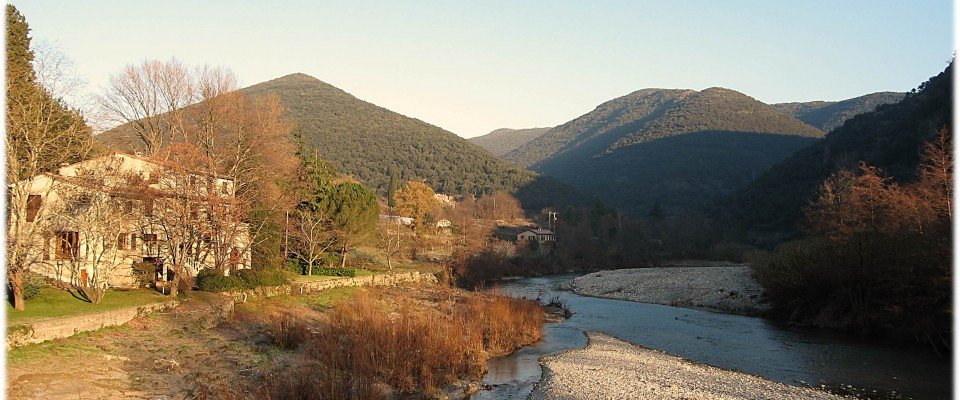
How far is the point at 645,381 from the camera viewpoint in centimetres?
1873

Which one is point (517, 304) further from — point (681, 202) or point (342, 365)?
point (681, 202)

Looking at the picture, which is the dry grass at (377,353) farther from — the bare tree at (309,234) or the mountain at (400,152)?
the mountain at (400,152)

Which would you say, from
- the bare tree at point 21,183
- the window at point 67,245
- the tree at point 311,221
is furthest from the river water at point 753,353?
the tree at point 311,221

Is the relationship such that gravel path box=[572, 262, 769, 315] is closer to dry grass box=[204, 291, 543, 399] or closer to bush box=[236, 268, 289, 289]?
dry grass box=[204, 291, 543, 399]

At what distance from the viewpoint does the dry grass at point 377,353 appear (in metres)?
15.0

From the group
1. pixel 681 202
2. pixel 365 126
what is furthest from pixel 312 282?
pixel 365 126

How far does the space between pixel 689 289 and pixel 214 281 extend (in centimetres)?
3299

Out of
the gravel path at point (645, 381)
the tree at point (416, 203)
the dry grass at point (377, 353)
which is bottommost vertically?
the gravel path at point (645, 381)

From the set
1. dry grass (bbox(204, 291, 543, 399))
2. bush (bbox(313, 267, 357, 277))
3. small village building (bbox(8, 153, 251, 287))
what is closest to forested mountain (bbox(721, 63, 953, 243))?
bush (bbox(313, 267, 357, 277))

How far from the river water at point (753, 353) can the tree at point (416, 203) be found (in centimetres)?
4357

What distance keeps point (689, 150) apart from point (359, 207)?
127602mm

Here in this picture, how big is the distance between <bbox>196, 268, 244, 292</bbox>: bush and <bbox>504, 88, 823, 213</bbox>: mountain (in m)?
111

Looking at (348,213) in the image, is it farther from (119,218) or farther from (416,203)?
(416,203)

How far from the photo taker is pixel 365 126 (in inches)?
6004
